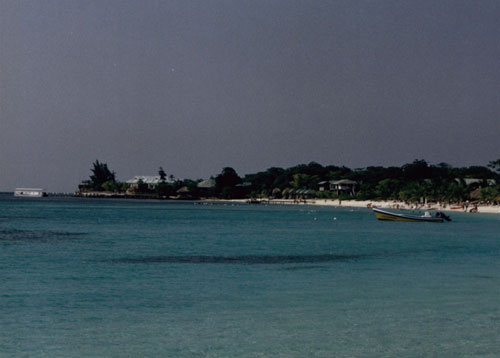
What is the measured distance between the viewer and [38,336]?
12539 mm

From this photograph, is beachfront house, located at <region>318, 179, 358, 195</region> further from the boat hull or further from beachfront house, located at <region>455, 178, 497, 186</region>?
the boat hull

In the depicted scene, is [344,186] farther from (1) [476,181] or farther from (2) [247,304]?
(2) [247,304]

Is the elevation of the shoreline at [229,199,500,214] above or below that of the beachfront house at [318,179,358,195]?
below

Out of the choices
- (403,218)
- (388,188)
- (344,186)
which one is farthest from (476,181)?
(403,218)

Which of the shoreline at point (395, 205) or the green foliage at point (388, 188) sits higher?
the green foliage at point (388, 188)

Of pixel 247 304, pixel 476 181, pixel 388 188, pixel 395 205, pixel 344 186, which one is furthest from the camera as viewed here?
pixel 344 186

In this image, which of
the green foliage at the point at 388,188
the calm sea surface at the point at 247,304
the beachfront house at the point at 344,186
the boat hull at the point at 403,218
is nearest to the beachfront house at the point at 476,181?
the green foliage at the point at 388,188

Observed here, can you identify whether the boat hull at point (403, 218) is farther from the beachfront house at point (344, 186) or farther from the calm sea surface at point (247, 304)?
the beachfront house at point (344, 186)

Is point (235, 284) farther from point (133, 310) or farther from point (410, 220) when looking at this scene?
point (410, 220)

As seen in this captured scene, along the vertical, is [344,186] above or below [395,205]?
above

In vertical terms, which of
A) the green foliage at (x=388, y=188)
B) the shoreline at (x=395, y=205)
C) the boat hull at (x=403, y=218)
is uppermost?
the green foliage at (x=388, y=188)

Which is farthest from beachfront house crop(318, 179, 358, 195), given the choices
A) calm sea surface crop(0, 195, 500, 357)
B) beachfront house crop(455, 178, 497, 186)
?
calm sea surface crop(0, 195, 500, 357)

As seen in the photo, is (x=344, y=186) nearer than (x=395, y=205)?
No

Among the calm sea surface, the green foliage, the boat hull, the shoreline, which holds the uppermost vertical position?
the green foliage
